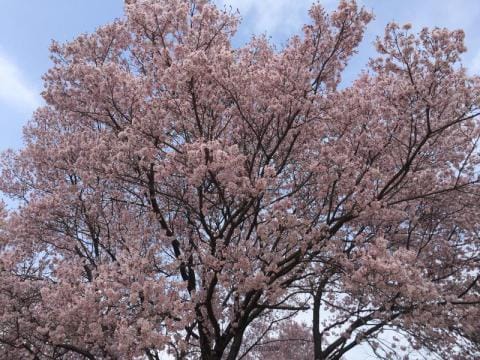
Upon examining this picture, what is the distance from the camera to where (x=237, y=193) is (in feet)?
30.7

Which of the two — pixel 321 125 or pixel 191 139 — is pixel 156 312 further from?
pixel 321 125

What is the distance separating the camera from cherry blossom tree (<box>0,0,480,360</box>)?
923 cm

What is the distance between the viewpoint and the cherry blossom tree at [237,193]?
30.3ft

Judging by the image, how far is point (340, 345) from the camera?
543 inches

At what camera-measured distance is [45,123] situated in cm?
1648

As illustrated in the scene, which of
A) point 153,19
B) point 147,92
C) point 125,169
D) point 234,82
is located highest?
point 153,19

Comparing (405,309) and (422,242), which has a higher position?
(422,242)

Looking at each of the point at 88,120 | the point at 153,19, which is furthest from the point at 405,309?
the point at 88,120

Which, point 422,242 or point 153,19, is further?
point 422,242

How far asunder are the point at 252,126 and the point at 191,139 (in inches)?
59.2

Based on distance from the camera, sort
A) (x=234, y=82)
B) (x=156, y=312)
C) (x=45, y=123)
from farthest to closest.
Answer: (x=45, y=123), (x=234, y=82), (x=156, y=312)

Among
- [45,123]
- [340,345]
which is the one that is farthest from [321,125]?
[45,123]

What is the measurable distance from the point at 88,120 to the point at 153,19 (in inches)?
171

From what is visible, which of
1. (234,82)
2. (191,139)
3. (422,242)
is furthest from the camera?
(422,242)
